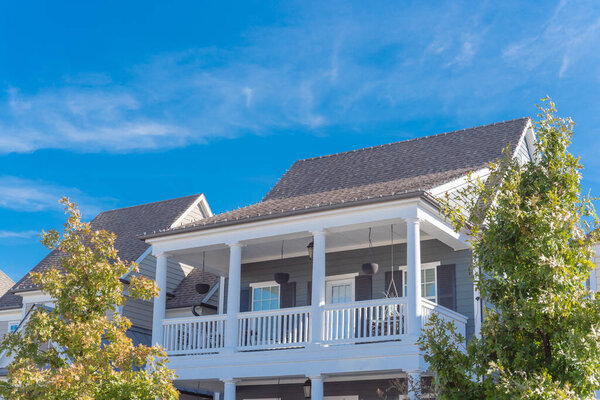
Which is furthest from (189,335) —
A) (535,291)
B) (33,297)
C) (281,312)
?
(33,297)

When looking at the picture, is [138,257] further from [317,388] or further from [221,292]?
[317,388]

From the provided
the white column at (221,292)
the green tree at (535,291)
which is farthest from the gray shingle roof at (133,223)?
the green tree at (535,291)

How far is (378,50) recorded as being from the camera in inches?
1194

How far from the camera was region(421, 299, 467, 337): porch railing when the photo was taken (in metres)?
13.8

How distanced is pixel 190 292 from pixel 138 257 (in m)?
2.20

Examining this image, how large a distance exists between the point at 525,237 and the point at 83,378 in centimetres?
574

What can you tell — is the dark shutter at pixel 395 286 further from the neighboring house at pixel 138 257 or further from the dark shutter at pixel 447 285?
the neighboring house at pixel 138 257

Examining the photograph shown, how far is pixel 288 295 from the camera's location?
729 inches

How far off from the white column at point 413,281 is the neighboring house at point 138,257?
8789 mm

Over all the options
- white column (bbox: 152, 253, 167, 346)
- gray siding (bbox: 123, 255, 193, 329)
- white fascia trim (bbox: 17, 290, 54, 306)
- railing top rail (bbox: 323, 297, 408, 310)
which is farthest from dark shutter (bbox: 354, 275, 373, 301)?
white fascia trim (bbox: 17, 290, 54, 306)

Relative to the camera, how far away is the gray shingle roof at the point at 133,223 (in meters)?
24.0

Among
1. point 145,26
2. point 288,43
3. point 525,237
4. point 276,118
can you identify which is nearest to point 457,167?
point 525,237

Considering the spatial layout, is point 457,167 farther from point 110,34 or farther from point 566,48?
point 110,34

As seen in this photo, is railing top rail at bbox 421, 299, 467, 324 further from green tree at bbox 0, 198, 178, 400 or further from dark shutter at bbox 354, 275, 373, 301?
green tree at bbox 0, 198, 178, 400
